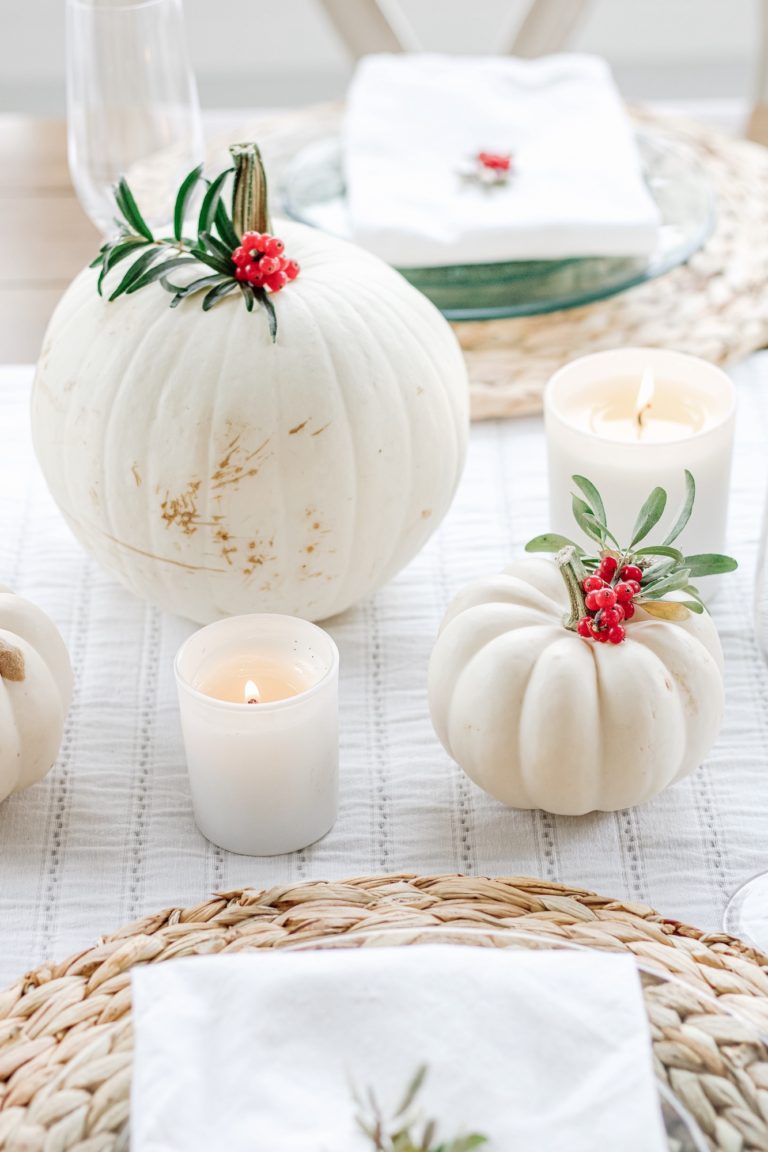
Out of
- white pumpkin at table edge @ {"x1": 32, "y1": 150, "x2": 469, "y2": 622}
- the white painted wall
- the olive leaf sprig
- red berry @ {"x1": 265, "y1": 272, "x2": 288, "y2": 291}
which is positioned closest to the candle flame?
white pumpkin at table edge @ {"x1": 32, "y1": 150, "x2": 469, "y2": 622}

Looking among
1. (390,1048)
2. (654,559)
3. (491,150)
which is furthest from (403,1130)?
(491,150)

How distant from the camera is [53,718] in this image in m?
0.67

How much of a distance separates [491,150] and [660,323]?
0.22 meters

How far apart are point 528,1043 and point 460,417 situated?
41 centimetres

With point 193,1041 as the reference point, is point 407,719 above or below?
below

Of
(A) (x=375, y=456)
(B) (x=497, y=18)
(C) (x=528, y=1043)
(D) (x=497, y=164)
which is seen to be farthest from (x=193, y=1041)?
(B) (x=497, y=18)

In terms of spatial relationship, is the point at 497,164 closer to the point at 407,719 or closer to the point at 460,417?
the point at 460,417

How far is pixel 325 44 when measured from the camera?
2.90 metres

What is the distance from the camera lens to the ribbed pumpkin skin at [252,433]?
0.70 meters

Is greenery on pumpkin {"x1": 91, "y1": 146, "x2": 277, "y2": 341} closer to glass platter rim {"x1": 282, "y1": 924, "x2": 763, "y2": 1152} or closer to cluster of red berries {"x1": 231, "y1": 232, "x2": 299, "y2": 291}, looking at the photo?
cluster of red berries {"x1": 231, "y1": 232, "x2": 299, "y2": 291}

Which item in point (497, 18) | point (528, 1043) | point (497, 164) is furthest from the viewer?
point (497, 18)

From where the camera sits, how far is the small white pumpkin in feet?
2.12

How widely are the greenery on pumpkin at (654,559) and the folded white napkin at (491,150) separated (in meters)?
0.42

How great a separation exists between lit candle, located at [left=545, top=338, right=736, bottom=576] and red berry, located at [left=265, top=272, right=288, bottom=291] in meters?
0.17
